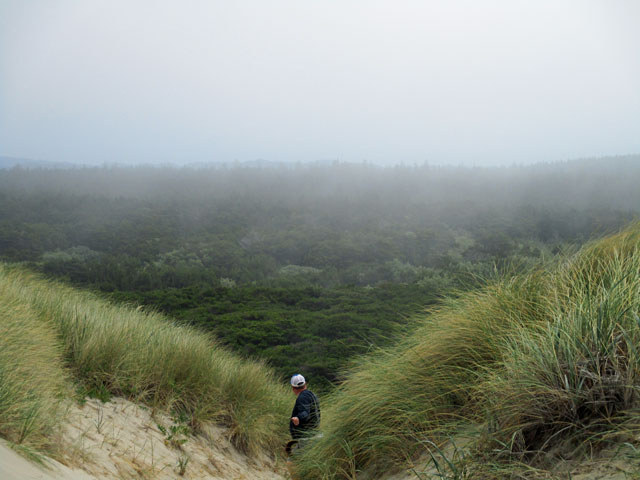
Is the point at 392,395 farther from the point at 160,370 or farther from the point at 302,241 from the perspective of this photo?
the point at 302,241

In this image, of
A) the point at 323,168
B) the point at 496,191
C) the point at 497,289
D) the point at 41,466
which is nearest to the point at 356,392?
the point at 497,289

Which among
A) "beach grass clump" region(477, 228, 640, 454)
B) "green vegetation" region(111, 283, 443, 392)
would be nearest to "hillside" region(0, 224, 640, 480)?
"beach grass clump" region(477, 228, 640, 454)

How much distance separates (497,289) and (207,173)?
174m

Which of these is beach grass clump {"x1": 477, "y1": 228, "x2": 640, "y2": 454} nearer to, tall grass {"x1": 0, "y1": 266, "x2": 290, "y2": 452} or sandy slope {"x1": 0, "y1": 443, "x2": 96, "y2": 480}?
sandy slope {"x1": 0, "y1": 443, "x2": 96, "y2": 480}

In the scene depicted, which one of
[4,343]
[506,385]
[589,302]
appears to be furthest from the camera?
[4,343]

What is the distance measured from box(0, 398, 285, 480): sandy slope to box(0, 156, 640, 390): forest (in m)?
1.84

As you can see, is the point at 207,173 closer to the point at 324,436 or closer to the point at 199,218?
the point at 199,218

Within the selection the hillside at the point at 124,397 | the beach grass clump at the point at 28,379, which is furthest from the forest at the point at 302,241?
the beach grass clump at the point at 28,379

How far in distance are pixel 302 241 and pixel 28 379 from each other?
2954 inches

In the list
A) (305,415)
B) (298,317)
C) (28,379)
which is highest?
(28,379)

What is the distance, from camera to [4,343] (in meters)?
3.76

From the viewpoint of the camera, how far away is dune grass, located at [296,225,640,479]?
98.2 inches

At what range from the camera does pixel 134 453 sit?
165 inches

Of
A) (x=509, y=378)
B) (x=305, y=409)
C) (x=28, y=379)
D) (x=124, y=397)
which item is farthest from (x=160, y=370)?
(x=509, y=378)
